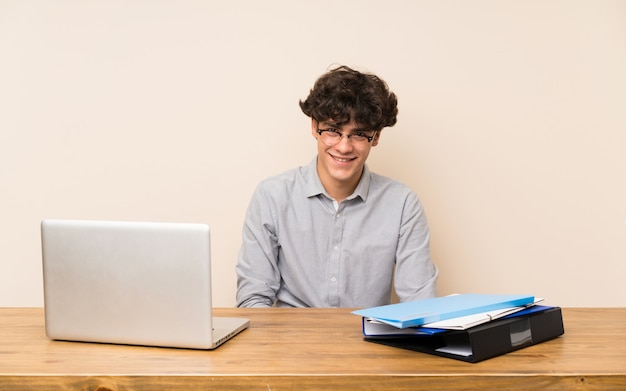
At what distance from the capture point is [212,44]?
109 inches

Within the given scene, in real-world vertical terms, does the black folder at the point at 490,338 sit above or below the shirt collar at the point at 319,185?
below

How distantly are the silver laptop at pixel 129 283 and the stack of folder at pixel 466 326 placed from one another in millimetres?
326

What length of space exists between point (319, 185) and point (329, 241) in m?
0.20

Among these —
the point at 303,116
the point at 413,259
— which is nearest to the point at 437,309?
the point at 413,259

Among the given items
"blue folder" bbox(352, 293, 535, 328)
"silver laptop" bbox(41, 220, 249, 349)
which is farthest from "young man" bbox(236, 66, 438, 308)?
"silver laptop" bbox(41, 220, 249, 349)

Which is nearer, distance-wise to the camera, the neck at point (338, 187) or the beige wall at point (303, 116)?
the neck at point (338, 187)

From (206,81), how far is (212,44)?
6.1 inches

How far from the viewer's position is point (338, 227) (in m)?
2.29

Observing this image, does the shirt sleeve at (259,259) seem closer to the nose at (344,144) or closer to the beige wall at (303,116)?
the nose at (344,144)

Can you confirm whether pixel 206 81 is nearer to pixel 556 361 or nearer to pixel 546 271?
pixel 546 271

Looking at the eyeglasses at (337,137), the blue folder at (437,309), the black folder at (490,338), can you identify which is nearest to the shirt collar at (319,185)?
the eyeglasses at (337,137)

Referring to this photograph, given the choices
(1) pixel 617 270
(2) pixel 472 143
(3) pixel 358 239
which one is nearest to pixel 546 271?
(1) pixel 617 270

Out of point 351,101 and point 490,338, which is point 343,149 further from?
point 490,338

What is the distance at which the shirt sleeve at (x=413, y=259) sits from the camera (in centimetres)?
219
